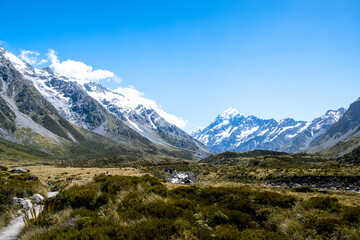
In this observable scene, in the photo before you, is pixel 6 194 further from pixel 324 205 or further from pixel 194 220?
pixel 324 205

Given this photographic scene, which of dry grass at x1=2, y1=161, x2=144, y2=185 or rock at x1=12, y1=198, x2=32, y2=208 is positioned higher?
rock at x1=12, y1=198, x2=32, y2=208

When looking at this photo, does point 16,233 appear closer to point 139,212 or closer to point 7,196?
point 7,196

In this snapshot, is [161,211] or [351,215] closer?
[351,215]

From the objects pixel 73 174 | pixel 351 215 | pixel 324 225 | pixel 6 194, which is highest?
pixel 324 225

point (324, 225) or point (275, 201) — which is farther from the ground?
point (324, 225)

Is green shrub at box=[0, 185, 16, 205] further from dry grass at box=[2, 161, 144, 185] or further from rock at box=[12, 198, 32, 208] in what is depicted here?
dry grass at box=[2, 161, 144, 185]

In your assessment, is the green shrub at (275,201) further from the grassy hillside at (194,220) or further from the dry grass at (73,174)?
the dry grass at (73,174)

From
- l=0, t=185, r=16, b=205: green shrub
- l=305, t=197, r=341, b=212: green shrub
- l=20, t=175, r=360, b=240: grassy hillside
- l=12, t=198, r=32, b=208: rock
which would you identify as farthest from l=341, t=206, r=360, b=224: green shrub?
l=0, t=185, r=16, b=205: green shrub

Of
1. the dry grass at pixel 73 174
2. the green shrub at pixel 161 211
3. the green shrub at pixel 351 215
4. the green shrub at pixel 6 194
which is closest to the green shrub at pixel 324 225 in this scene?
the green shrub at pixel 351 215

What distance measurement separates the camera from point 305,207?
41.3 feet

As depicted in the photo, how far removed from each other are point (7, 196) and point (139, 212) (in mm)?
11147

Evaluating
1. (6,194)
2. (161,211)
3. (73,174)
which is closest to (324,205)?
(161,211)

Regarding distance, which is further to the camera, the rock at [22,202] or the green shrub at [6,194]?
the rock at [22,202]

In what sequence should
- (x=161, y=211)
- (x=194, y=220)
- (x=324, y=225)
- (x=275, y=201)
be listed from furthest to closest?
1. (x=275, y=201)
2. (x=161, y=211)
3. (x=194, y=220)
4. (x=324, y=225)
